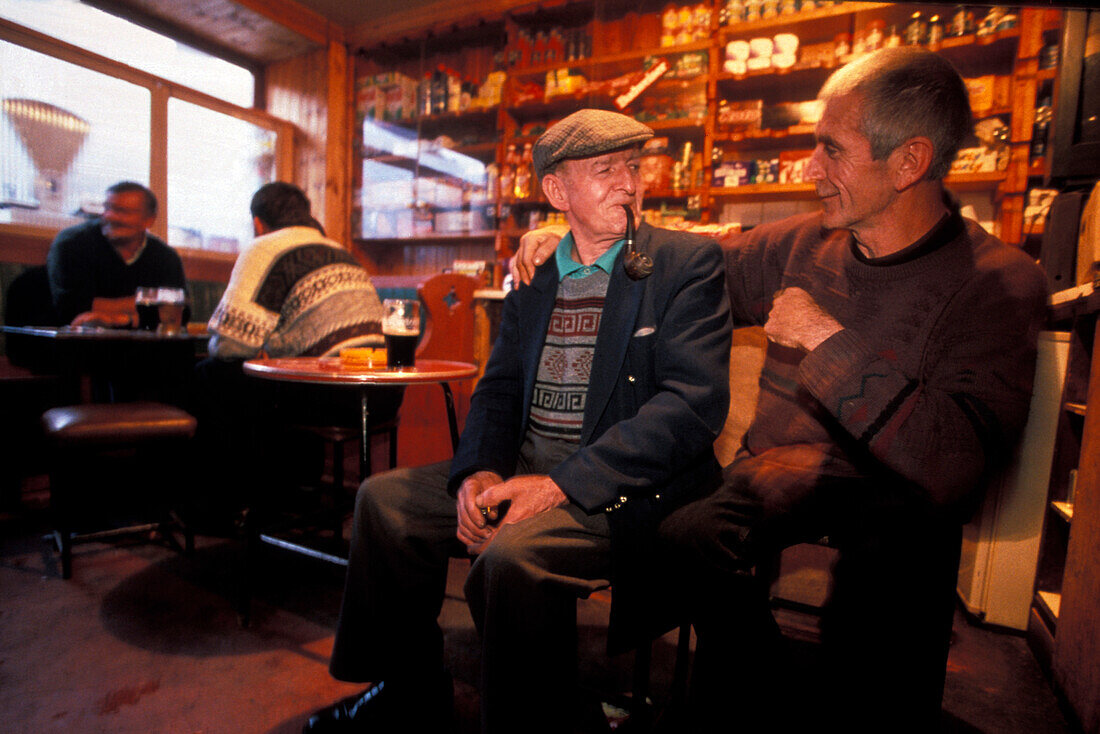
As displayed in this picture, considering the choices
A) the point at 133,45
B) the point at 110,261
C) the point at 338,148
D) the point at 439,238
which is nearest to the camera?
the point at 110,261

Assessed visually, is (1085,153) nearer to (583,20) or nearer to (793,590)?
(793,590)

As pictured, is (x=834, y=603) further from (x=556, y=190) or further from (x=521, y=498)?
(x=556, y=190)

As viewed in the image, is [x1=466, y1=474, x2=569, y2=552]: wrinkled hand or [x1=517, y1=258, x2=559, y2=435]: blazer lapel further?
[x1=517, y1=258, x2=559, y2=435]: blazer lapel

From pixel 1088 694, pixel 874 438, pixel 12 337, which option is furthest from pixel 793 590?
pixel 12 337

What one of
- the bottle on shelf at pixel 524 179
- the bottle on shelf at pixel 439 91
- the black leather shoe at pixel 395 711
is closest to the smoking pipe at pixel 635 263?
the black leather shoe at pixel 395 711

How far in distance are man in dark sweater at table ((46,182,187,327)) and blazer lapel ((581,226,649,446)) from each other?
274 cm

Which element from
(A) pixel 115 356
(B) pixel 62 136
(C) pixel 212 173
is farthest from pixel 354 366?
(C) pixel 212 173

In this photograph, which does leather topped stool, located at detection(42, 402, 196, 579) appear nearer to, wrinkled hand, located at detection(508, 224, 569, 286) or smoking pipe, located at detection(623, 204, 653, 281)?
wrinkled hand, located at detection(508, 224, 569, 286)

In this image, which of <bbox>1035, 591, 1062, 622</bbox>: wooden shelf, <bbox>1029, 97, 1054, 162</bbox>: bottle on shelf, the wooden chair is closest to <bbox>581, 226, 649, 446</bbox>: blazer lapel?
<bbox>1035, 591, 1062, 622</bbox>: wooden shelf

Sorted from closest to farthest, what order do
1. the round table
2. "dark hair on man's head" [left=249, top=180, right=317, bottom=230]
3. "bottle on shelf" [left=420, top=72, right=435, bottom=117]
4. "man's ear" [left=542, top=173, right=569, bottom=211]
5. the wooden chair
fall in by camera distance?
"man's ear" [left=542, top=173, right=569, bottom=211], the round table, "dark hair on man's head" [left=249, top=180, right=317, bottom=230], the wooden chair, "bottle on shelf" [left=420, top=72, right=435, bottom=117]

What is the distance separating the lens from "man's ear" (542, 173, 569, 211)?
1395 millimetres

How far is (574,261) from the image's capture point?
1.40m

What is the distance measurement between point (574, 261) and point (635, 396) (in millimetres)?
386

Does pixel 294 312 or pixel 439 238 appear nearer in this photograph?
pixel 294 312
